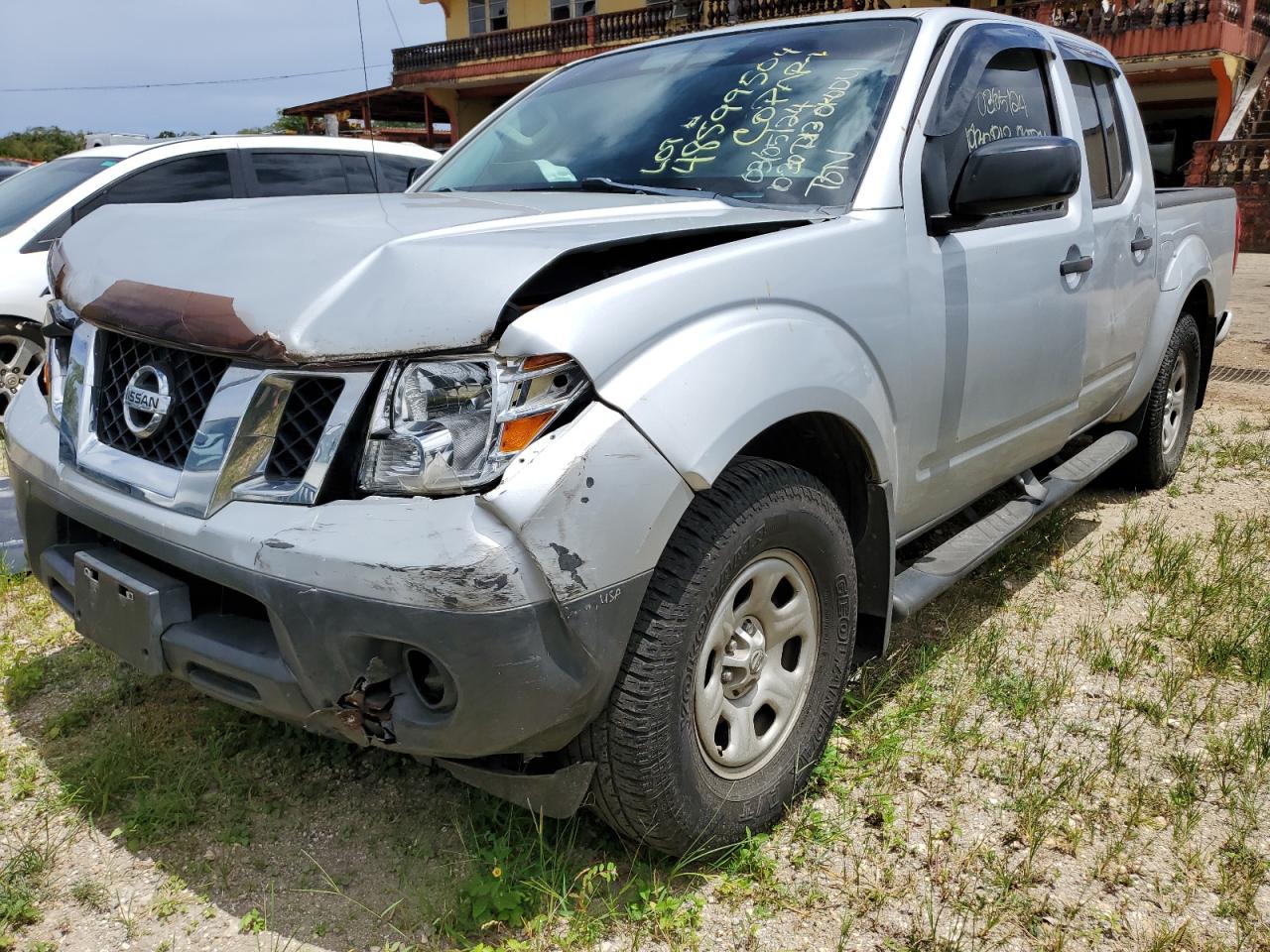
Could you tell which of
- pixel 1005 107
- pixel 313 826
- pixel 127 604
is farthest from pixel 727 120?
pixel 313 826

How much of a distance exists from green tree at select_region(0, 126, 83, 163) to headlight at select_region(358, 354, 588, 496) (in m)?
54.0

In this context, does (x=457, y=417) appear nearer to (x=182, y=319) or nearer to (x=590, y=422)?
(x=590, y=422)

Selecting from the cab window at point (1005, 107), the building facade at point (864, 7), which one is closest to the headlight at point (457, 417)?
the cab window at point (1005, 107)

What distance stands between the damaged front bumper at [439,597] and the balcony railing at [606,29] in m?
18.4

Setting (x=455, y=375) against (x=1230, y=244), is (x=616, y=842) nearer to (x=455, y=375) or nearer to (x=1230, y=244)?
(x=455, y=375)

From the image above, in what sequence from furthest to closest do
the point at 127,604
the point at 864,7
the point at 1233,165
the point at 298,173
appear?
the point at 864,7
the point at 1233,165
the point at 298,173
the point at 127,604

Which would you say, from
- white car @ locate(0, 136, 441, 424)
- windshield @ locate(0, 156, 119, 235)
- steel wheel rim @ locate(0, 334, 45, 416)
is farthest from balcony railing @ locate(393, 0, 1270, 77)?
steel wheel rim @ locate(0, 334, 45, 416)

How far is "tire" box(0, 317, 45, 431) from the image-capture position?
19.4 ft

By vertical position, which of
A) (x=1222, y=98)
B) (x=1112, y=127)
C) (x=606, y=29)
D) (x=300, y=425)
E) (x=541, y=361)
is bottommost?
(x=300, y=425)

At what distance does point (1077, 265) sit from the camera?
3.40 meters

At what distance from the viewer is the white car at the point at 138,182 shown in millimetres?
5961

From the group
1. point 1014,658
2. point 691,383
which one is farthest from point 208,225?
point 1014,658

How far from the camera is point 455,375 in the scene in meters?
1.90

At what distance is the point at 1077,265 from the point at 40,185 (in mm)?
6071
